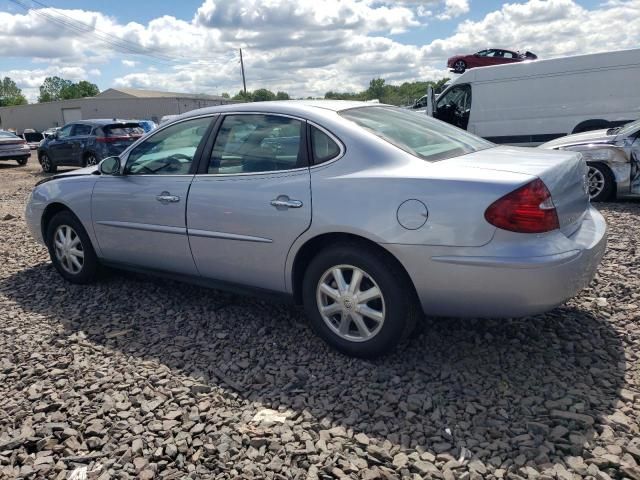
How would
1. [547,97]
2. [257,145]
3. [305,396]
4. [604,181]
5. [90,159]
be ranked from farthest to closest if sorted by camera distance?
[90,159]
[547,97]
[604,181]
[257,145]
[305,396]

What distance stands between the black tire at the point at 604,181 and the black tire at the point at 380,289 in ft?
18.6

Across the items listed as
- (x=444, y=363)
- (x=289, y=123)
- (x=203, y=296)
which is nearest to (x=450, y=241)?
(x=444, y=363)

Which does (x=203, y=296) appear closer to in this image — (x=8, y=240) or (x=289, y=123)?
(x=289, y=123)

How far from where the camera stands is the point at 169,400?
294 centimetres

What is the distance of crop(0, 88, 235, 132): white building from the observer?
53812 mm

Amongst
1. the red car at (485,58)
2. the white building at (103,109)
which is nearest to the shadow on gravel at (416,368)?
the red car at (485,58)

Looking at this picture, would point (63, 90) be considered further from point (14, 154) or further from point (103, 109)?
point (14, 154)

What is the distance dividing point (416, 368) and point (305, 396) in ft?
2.27

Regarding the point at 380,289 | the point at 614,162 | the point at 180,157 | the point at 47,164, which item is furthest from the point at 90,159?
the point at 380,289

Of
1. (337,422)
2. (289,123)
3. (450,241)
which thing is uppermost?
(289,123)

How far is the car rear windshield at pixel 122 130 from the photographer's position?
50.0 ft

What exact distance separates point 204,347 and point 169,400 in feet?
2.13

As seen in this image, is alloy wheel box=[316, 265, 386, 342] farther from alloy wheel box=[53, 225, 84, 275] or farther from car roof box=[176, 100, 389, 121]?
alloy wheel box=[53, 225, 84, 275]

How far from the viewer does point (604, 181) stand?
743cm
